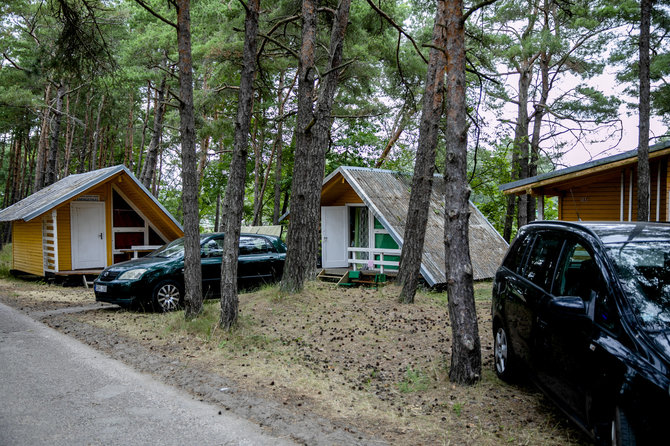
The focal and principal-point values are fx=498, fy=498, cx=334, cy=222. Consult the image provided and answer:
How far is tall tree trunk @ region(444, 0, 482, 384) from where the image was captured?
18.2 ft

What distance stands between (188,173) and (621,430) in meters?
7.28

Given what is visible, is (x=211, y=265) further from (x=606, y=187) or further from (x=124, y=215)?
(x=606, y=187)

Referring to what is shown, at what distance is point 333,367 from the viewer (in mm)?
6484

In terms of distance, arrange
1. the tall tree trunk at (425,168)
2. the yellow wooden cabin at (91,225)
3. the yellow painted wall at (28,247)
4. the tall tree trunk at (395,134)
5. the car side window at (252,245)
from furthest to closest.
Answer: the tall tree trunk at (395,134) → the yellow painted wall at (28,247) → the yellow wooden cabin at (91,225) → the car side window at (252,245) → the tall tree trunk at (425,168)

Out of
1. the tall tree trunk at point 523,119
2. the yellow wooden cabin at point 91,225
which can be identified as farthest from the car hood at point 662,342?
the tall tree trunk at point 523,119

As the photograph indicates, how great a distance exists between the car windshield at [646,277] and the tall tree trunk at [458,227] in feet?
6.00

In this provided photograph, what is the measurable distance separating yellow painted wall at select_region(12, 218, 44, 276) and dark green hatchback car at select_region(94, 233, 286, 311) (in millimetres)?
7656

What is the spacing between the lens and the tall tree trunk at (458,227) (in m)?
5.56

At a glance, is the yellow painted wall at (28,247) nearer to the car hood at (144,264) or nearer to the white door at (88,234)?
the white door at (88,234)

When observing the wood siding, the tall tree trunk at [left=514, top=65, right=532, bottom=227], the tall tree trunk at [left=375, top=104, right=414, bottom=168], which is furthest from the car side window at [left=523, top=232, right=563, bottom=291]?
the tall tree trunk at [left=375, top=104, right=414, bottom=168]

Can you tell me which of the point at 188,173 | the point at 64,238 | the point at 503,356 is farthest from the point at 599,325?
the point at 64,238

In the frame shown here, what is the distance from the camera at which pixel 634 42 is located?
18.3 m

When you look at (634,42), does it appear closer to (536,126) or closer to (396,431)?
(536,126)

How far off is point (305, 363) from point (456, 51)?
4.36 meters
